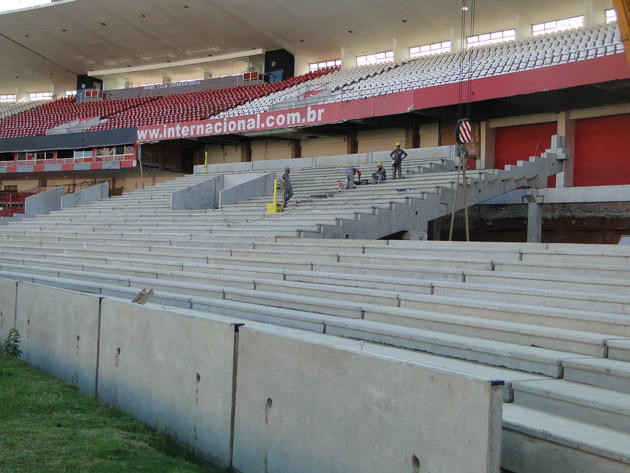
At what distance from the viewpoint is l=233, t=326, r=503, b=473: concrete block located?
2898 millimetres

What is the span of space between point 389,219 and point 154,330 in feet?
31.4

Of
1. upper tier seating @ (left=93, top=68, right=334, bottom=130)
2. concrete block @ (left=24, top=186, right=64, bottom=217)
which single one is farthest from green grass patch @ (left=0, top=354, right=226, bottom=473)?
concrete block @ (left=24, top=186, right=64, bottom=217)

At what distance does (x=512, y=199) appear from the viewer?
A: 66.9ft

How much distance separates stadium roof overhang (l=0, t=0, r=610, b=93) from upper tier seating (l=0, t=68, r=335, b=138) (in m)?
2.68

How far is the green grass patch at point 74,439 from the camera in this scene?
4.10 metres

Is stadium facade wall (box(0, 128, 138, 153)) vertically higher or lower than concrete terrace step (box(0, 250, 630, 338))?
higher

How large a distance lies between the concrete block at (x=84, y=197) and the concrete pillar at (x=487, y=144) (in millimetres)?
17366

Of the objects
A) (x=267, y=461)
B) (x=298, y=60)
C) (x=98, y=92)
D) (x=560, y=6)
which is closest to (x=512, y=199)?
(x=560, y=6)

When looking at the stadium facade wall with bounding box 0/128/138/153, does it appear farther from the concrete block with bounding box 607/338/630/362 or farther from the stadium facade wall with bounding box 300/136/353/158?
the concrete block with bounding box 607/338/630/362

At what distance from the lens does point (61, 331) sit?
6.96 meters

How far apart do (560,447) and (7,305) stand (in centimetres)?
741

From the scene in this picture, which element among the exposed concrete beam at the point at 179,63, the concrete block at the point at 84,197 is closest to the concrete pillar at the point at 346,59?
the exposed concrete beam at the point at 179,63

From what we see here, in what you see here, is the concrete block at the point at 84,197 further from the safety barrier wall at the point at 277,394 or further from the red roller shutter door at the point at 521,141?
the safety barrier wall at the point at 277,394

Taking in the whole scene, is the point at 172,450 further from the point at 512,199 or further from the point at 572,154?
the point at 572,154
